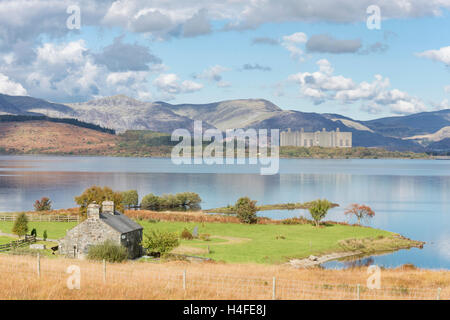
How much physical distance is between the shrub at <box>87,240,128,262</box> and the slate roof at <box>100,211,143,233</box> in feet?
10.9

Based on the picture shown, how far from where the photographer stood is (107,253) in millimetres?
41594

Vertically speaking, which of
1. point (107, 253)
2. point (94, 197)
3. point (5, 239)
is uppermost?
point (94, 197)

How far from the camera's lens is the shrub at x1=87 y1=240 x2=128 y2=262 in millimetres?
41188

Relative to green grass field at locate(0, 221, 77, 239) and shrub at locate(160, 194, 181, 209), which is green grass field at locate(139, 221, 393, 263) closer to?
green grass field at locate(0, 221, 77, 239)

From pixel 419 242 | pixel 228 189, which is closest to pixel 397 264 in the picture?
pixel 419 242

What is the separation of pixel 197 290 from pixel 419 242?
182 feet

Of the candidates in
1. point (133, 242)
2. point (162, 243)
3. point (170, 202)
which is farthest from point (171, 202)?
point (162, 243)

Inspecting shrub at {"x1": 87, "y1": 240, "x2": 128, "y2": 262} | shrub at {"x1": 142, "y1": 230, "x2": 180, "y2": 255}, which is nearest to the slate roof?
shrub at {"x1": 142, "y1": 230, "x2": 180, "y2": 255}

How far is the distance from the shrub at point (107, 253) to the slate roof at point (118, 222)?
130 inches

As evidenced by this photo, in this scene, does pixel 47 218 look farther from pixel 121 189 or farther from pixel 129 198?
pixel 121 189

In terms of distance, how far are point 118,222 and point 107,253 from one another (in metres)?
7.50

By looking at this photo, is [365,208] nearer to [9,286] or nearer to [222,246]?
[222,246]

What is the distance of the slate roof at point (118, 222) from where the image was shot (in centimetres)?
4678
